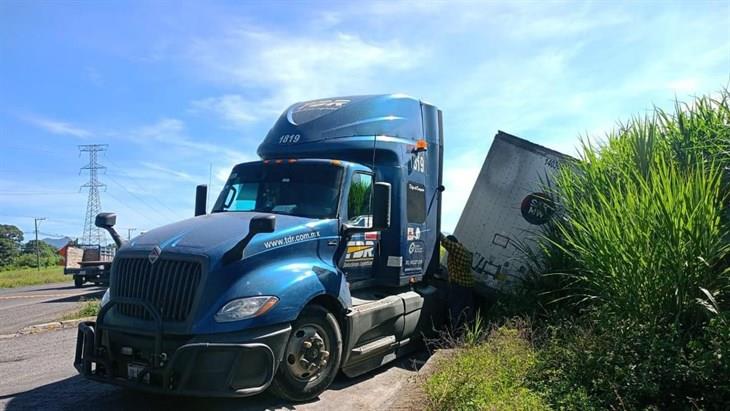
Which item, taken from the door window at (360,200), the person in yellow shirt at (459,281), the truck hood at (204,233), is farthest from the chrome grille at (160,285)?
the person in yellow shirt at (459,281)

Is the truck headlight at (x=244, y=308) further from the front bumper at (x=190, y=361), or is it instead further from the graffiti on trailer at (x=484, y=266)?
the graffiti on trailer at (x=484, y=266)

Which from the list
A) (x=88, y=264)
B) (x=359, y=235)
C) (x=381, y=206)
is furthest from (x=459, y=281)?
(x=88, y=264)

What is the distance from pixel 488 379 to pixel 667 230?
197cm

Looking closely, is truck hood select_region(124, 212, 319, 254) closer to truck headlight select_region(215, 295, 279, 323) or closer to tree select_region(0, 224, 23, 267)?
truck headlight select_region(215, 295, 279, 323)

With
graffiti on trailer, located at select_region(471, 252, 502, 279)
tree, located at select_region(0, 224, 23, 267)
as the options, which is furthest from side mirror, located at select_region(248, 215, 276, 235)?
tree, located at select_region(0, 224, 23, 267)

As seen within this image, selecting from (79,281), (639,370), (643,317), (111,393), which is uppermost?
(643,317)

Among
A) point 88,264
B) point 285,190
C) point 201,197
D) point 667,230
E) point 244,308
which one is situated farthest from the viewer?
point 88,264

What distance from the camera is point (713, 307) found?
416 cm

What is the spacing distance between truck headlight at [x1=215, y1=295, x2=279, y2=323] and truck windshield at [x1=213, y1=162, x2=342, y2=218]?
1607mm

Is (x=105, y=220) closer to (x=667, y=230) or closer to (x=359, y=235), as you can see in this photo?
(x=359, y=235)

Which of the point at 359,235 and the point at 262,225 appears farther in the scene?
the point at 359,235

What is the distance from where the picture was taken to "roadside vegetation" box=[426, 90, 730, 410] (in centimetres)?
404

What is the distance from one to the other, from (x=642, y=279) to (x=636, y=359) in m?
0.72

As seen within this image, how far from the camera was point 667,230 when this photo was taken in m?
4.57
